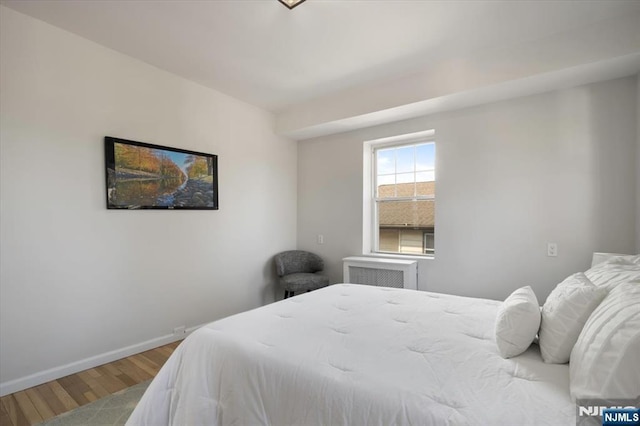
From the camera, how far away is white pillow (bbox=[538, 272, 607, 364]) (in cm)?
123

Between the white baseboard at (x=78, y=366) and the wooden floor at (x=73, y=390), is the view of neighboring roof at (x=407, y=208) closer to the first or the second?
the white baseboard at (x=78, y=366)

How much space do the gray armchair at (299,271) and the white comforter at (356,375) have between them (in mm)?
1735

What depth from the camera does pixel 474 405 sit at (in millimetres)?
1003

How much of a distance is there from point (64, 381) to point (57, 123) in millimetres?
1992

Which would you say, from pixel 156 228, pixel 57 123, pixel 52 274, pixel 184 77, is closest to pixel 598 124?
pixel 184 77

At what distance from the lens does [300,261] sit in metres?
4.21

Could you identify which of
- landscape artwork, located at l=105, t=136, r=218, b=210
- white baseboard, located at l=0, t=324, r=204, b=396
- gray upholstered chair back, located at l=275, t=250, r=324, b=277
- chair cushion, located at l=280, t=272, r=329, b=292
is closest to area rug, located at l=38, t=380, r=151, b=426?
white baseboard, located at l=0, t=324, r=204, b=396

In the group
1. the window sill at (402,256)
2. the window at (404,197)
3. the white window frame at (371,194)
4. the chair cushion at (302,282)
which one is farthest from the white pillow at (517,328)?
the chair cushion at (302,282)

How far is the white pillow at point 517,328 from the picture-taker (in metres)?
1.32

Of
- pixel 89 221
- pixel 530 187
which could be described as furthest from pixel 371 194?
pixel 89 221

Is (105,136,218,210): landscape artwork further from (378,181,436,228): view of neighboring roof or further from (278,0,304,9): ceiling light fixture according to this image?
(378,181,436,228): view of neighboring roof

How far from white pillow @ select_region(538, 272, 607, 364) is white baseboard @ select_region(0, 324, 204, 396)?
3.12 meters

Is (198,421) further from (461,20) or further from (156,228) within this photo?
(461,20)

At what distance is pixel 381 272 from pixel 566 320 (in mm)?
2290
